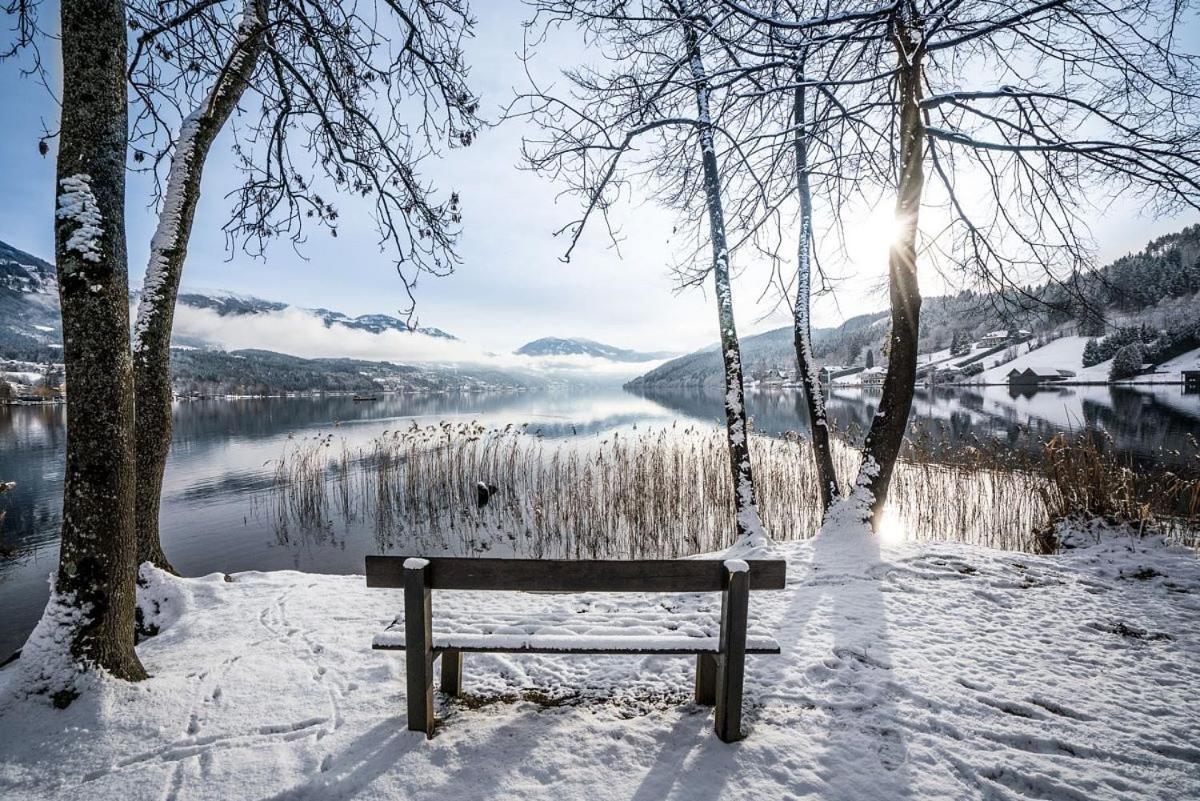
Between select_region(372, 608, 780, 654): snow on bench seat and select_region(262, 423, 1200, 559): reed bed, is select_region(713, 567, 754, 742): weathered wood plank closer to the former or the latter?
select_region(372, 608, 780, 654): snow on bench seat

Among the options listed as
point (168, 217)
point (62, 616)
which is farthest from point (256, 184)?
point (62, 616)

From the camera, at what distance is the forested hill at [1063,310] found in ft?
18.4

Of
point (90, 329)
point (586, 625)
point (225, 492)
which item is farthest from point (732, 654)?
point (225, 492)

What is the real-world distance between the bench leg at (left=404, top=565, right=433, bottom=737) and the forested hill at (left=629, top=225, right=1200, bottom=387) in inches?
241

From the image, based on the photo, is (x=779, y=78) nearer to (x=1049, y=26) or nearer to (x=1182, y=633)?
(x=1049, y=26)

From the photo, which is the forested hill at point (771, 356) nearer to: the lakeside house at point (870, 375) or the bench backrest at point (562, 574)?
the lakeside house at point (870, 375)

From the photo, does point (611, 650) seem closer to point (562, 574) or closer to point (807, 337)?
point (562, 574)

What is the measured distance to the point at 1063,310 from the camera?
219 inches

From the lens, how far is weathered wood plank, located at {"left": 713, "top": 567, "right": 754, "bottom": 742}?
2482 millimetres

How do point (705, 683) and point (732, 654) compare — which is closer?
point (732, 654)

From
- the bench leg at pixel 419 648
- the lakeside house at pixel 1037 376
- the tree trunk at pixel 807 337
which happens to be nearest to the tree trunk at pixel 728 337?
the tree trunk at pixel 807 337

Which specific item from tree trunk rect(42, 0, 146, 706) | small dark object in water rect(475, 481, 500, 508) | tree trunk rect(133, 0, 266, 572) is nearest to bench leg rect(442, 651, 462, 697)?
tree trunk rect(42, 0, 146, 706)

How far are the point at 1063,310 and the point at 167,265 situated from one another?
930cm

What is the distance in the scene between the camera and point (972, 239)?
601 cm
